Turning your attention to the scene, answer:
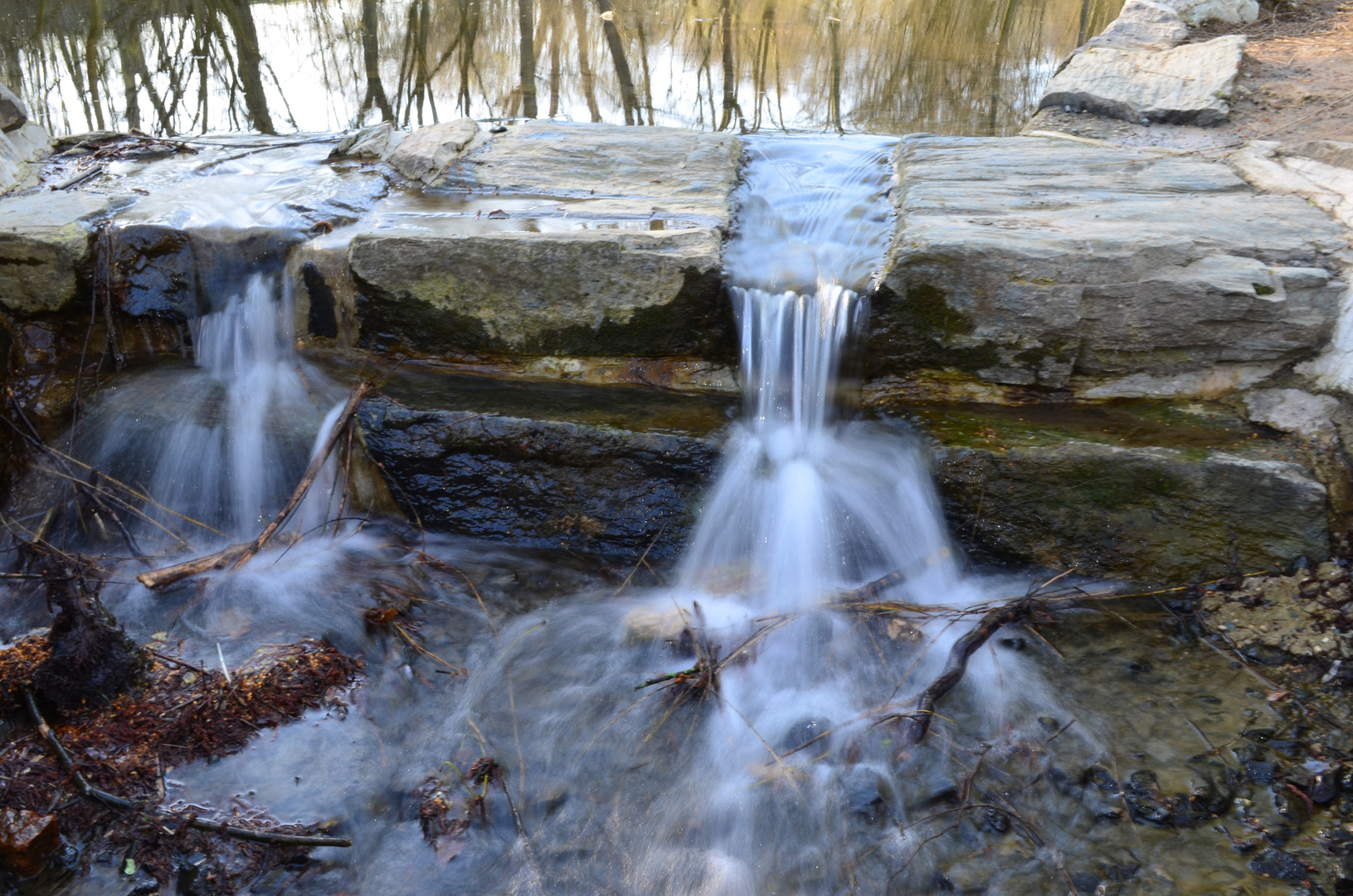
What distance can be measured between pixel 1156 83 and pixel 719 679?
524 cm

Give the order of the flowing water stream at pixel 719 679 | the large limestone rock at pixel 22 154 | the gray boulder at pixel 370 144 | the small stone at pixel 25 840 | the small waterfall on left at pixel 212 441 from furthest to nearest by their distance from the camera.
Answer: the gray boulder at pixel 370 144 < the large limestone rock at pixel 22 154 < the small waterfall on left at pixel 212 441 < the flowing water stream at pixel 719 679 < the small stone at pixel 25 840

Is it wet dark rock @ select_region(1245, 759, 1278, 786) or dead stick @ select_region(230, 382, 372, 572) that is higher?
dead stick @ select_region(230, 382, 372, 572)

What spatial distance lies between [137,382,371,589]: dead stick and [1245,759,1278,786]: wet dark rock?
3538mm

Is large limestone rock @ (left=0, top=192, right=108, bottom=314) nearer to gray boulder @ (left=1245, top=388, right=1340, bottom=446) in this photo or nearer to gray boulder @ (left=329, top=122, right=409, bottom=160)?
gray boulder @ (left=329, top=122, right=409, bottom=160)

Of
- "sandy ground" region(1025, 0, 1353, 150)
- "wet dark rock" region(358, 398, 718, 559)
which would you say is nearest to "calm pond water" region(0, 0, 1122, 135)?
"sandy ground" region(1025, 0, 1353, 150)

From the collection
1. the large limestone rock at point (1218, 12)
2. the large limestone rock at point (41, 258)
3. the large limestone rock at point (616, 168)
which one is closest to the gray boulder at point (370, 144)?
the large limestone rock at point (616, 168)

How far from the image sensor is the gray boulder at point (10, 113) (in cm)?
477

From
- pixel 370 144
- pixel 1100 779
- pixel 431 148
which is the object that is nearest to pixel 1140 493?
pixel 1100 779

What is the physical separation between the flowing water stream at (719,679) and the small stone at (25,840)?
0.49 feet

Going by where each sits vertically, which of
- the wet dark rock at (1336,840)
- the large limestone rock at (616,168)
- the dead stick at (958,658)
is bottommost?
the wet dark rock at (1336,840)

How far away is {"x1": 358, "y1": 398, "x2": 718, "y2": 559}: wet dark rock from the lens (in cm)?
354

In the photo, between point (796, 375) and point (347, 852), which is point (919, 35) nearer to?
point (796, 375)

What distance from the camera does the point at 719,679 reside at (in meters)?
3.06

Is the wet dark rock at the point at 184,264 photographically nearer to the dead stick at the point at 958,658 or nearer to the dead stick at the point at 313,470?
the dead stick at the point at 313,470
